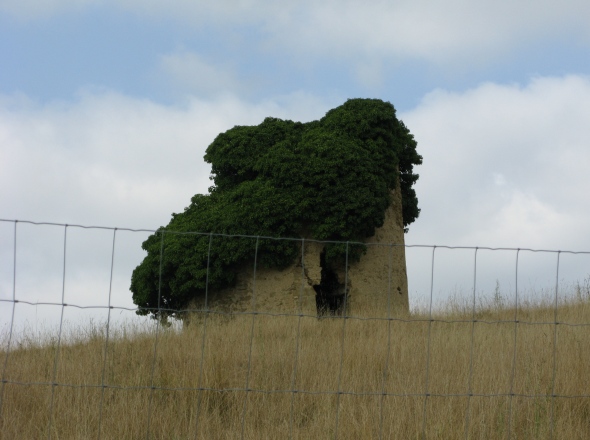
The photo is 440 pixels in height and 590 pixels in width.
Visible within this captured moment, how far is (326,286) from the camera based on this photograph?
14852mm

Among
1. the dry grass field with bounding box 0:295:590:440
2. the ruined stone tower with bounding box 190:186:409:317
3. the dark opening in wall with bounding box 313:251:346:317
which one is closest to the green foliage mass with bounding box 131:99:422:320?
the ruined stone tower with bounding box 190:186:409:317

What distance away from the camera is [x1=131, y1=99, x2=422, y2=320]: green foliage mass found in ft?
44.7

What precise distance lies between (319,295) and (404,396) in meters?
6.59

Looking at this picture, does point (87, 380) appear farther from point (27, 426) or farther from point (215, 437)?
point (215, 437)

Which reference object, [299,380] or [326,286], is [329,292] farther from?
[299,380]

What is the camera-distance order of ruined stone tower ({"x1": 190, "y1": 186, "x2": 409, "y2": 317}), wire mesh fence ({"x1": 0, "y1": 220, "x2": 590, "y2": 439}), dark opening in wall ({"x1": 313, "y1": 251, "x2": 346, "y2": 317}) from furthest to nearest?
dark opening in wall ({"x1": 313, "y1": 251, "x2": 346, "y2": 317}), ruined stone tower ({"x1": 190, "y1": 186, "x2": 409, "y2": 317}), wire mesh fence ({"x1": 0, "y1": 220, "x2": 590, "y2": 439})

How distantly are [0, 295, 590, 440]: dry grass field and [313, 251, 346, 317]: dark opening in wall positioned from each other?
2682mm

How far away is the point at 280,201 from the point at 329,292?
2247 mm

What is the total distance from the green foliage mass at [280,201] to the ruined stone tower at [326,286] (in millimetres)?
218

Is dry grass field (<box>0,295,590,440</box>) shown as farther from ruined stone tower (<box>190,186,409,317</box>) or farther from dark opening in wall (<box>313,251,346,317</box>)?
dark opening in wall (<box>313,251,346,317</box>)

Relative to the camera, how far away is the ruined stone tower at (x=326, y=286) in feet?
44.1

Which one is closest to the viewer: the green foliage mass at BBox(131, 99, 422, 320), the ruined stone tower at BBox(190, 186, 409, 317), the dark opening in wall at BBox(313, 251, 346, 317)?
the ruined stone tower at BBox(190, 186, 409, 317)

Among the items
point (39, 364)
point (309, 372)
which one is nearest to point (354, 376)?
point (309, 372)

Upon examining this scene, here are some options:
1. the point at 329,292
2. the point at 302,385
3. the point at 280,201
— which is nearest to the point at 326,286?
the point at 329,292
